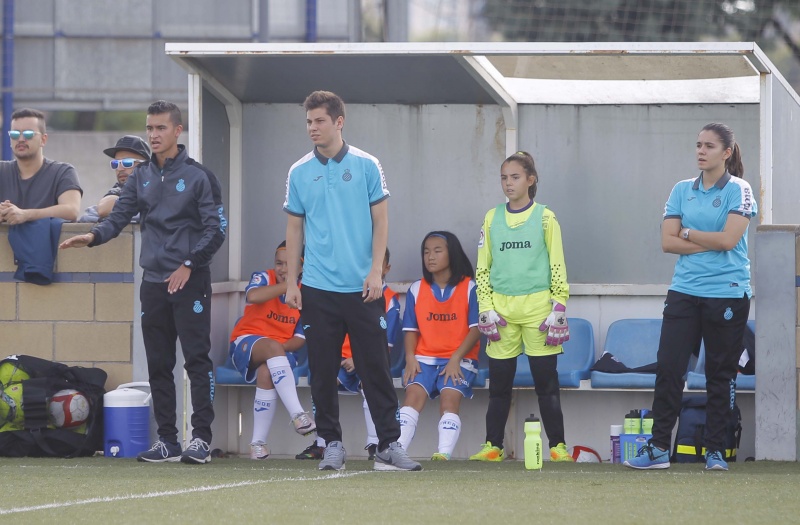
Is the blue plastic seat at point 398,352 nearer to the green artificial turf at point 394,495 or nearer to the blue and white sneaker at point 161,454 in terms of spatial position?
the green artificial turf at point 394,495

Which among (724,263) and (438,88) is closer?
(724,263)

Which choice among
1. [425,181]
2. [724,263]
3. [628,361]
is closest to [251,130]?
[425,181]

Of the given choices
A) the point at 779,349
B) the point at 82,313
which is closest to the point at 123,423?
the point at 82,313

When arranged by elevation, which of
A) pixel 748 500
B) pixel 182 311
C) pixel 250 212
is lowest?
pixel 748 500

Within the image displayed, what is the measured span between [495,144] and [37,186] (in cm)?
283

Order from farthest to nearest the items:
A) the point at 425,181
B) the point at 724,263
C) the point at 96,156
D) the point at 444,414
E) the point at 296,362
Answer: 1. the point at 96,156
2. the point at 425,181
3. the point at 296,362
4. the point at 444,414
5. the point at 724,263

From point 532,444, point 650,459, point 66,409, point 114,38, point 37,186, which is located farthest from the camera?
point 114,38

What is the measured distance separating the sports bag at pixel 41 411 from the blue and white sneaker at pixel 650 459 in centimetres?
294

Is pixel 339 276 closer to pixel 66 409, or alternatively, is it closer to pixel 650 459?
pixel 650 459

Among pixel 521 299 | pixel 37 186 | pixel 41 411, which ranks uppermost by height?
pixel 37 186

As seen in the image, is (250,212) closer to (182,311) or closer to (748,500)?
(182,311)

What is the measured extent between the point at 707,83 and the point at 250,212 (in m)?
2.99

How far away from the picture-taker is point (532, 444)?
6.52m

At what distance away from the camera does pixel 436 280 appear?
8.04 metres
